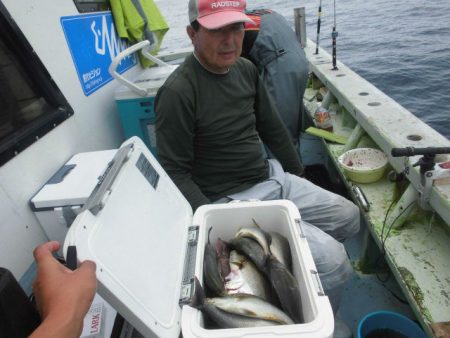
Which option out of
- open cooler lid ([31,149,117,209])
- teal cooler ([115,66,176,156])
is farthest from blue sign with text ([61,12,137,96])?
open cooler lid ([31,149,117,209])

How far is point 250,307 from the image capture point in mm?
1293

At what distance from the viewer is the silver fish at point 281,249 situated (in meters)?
1.56

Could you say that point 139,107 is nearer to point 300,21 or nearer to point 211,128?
point 211,128

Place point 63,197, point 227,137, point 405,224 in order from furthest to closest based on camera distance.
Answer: point 405,224 < point 227,137 < point 63,197

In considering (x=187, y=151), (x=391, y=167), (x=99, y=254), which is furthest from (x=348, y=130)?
(x=99, y=254)

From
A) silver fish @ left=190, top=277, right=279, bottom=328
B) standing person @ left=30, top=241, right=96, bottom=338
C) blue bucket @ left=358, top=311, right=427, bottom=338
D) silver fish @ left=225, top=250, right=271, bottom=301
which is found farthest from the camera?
blue bucket @ left=358, top=311, right=427, bottom=338

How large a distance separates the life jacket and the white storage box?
5.98 feet

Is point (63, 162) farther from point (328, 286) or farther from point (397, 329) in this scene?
point (397, 329)

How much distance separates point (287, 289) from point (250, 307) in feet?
0.61

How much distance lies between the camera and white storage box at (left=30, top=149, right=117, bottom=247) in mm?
1774

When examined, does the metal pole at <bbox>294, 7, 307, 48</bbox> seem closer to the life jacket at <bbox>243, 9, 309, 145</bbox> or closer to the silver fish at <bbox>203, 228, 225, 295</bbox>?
the life jacket at <bbox>243, 9, 309, 145</bbox>

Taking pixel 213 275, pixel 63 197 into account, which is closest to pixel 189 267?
pixel 213 275

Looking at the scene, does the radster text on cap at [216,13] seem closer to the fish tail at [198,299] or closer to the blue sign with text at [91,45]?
the blue sign with text at [91,45]

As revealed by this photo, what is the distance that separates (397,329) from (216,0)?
86.5 inches
